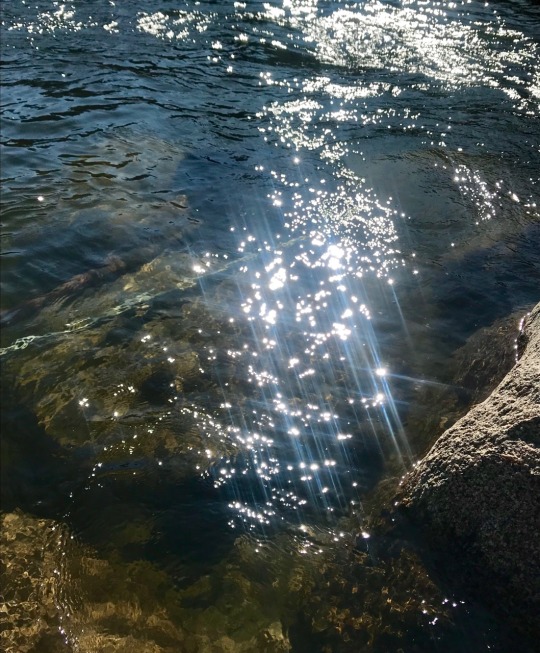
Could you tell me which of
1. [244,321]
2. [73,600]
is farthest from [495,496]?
[244,321]

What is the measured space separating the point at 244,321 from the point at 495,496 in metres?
2.64

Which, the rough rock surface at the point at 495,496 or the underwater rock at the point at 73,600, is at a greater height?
the rough rock surface at the point at 495,496

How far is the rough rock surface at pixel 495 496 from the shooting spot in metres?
2.74

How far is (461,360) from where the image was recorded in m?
4.39

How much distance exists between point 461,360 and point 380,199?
2775 mm

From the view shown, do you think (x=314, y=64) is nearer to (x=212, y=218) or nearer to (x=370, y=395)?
(x=212, y=218)

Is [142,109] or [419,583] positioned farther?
[142,109]

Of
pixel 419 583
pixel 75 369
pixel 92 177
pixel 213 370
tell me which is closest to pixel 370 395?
pixel 213 370

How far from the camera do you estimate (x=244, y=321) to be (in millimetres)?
4941

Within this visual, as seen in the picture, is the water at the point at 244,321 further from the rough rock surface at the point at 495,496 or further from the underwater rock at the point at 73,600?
the rough rock surface at the point at 495,496

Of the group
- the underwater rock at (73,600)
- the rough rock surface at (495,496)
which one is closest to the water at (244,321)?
the underwater rock at (73,600)

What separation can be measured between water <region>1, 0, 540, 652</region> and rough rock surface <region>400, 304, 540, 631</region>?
0.67ft

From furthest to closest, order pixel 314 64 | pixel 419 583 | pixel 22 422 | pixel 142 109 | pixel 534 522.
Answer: pixel 314 64, pixel 142 109, pixel 22 422, pixel 419 583, pixel 534 522

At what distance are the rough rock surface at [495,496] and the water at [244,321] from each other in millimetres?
204
